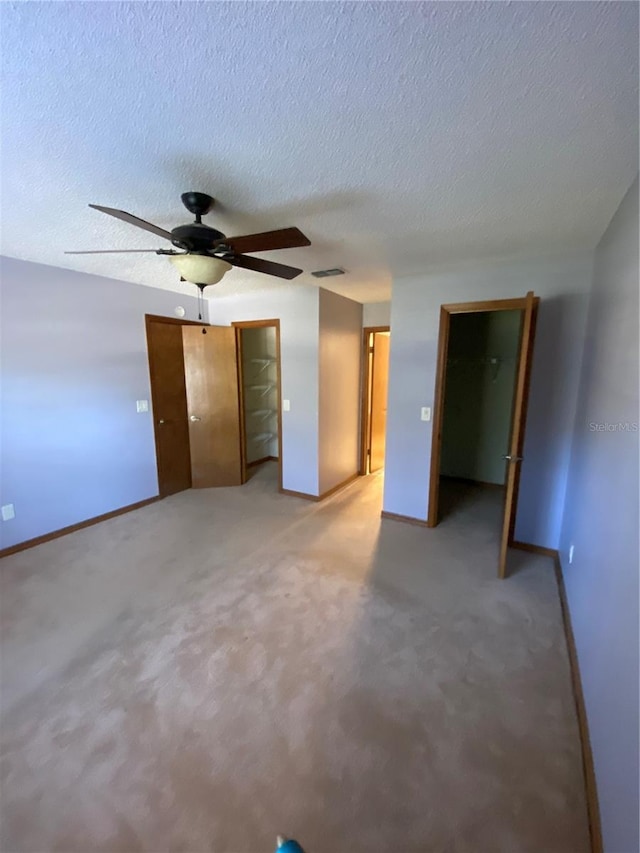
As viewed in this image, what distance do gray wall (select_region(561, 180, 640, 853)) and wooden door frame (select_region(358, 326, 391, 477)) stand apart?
8.43 feet

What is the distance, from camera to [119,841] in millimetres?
1183

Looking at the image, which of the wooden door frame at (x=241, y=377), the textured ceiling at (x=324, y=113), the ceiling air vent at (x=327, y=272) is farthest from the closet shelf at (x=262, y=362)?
the textured ceiling at (x=324, y=113)

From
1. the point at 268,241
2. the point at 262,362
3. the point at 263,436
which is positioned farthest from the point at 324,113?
the point at 263,436

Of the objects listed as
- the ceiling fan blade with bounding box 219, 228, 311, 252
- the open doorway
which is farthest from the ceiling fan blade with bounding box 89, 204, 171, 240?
the open doorway

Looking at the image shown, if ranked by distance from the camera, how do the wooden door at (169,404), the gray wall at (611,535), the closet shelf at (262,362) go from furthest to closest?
the closet shelf at (262,362) < the wooden door at (169,404) < the gray wall at (611,535)

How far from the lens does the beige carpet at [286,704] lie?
1.24 m

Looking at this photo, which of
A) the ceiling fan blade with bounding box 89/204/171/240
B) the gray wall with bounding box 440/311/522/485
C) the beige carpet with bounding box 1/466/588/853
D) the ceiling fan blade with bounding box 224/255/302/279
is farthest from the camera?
the gray wall with bounding box 440/311/522/485

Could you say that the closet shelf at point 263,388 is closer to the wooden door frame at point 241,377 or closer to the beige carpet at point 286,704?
the wooden door frame at point 241,377

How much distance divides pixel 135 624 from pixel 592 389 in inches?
123

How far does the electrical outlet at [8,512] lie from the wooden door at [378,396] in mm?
3853

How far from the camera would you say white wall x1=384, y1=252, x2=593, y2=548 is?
2670 millimetres

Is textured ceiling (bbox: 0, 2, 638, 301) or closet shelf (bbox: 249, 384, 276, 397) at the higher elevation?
textured ceiling (bbox: 0, 2, 638, 301)

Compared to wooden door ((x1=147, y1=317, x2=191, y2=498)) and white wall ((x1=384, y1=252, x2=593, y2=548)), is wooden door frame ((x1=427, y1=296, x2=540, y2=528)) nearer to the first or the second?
white wall ((x1=384, y1=252, x2=593, y2=548))

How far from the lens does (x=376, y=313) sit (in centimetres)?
455
